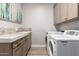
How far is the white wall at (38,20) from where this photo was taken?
22.6 feet

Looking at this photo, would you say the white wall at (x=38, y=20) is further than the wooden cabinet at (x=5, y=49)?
Yes

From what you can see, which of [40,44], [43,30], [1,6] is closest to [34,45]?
[40,44]

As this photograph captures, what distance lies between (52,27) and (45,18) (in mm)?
561

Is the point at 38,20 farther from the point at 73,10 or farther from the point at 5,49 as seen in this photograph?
the point at 5,49

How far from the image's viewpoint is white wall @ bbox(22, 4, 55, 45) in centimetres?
689

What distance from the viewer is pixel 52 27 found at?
689cm

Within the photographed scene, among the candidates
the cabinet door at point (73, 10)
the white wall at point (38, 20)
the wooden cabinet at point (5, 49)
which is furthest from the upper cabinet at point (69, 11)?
the white wall at point (38, 20)

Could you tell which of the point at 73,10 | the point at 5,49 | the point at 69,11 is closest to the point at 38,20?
the point at 69,11

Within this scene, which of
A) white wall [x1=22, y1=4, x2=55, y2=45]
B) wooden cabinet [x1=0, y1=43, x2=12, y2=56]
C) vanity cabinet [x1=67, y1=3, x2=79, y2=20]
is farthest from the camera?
white wall [x1=22, y1=4, x2=55, y2=45]

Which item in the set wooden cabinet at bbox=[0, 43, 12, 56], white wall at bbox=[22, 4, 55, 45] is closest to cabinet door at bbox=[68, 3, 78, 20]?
wooden cabinet at bbox=[0, 43, 12, 56]

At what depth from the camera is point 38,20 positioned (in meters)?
6.97

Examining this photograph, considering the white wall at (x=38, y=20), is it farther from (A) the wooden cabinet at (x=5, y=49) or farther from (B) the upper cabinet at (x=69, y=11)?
(A) the wooden cabinet at (x=5, y=49)

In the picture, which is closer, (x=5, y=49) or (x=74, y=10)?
(x=5, y=49)

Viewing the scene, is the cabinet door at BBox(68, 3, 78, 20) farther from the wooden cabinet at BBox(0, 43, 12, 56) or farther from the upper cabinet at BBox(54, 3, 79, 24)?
the wooden cabinet at BBox(0, 43, 12, 56)
